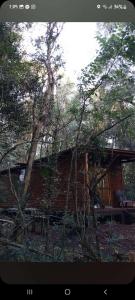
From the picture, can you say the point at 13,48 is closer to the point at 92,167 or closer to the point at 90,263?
the point at 92,167

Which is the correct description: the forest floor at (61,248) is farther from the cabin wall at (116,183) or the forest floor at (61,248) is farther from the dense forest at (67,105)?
the cabin wall at (116,183)

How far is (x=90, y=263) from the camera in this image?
2.48 meters

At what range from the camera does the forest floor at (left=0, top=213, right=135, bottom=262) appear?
2730 millimetres

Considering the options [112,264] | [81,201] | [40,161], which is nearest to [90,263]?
[112,264]

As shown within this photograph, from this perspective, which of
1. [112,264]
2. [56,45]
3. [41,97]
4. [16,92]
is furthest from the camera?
[16,92]

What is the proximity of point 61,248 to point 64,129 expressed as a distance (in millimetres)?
1671

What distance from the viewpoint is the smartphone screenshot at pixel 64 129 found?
7.86ft

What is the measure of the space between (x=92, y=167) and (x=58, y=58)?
143cm

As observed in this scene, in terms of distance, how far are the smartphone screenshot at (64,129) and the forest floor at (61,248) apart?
12 millimetres

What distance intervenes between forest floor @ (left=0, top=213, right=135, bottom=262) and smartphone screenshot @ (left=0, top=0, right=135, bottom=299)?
0.04ft
